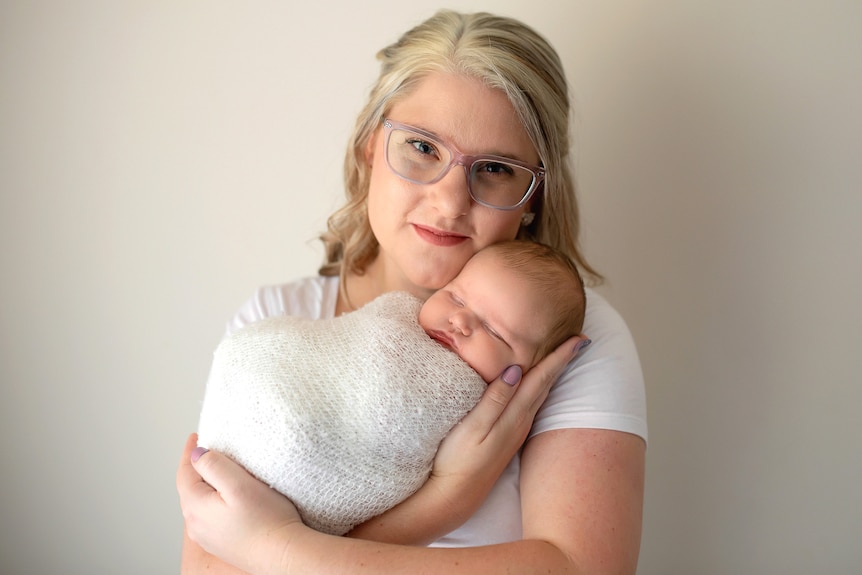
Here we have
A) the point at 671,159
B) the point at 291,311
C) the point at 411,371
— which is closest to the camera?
Answer: the point at 411,371

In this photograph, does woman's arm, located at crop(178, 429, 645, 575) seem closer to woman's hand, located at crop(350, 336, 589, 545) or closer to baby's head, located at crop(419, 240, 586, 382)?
woman's hand, located at crop(350, 336, 589, 545)

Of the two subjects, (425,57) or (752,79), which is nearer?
(425,57)

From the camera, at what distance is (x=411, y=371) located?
4.68 feet

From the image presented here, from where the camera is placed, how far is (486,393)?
150cm

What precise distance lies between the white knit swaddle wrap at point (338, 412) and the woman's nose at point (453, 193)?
0.33 meters

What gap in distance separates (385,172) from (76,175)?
1.08 m

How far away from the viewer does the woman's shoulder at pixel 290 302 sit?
6.37 ft

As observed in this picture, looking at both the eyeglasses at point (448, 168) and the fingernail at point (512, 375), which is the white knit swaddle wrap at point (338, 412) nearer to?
the fingernail at point (512, 375)

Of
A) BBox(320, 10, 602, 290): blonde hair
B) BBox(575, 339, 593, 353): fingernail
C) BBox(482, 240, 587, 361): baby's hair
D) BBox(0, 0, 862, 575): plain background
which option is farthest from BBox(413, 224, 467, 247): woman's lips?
BBox(0, 0, 862, 575): plain background

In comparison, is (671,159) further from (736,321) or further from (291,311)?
(291,311)

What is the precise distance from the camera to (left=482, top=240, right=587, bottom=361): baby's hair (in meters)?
1.55

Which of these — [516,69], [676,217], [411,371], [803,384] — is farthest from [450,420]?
[803,384]

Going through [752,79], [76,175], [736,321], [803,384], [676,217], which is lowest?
[803,384]

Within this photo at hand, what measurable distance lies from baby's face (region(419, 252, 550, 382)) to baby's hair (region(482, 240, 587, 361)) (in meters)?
0.02
